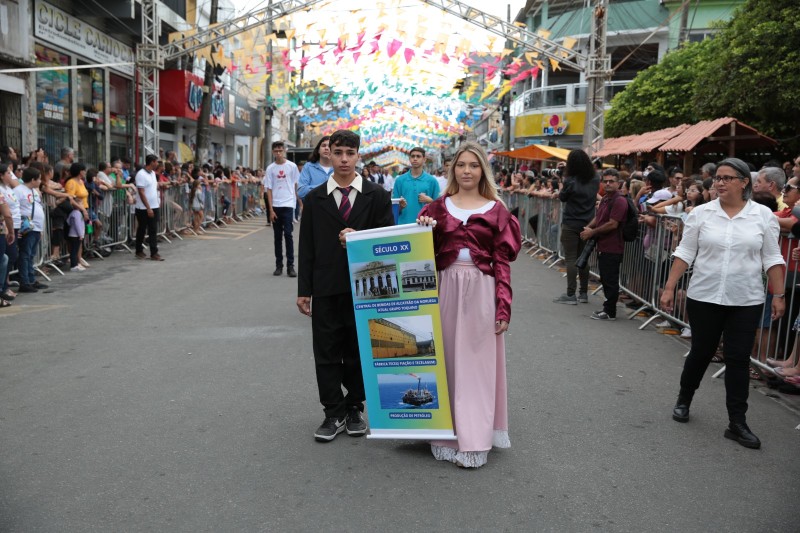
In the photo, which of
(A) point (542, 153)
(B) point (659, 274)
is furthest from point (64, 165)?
(A) point (542, 153)

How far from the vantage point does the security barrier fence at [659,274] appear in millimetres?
6324

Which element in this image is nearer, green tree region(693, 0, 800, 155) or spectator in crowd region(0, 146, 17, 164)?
spectator in crowd region(0, 146, 17, 164)

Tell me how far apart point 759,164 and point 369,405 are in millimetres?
22321

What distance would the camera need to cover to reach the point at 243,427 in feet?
15.8

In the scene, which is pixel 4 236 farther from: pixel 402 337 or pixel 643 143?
pixel 643 143

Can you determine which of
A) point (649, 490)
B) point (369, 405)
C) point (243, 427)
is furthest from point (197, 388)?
point (649, 490)

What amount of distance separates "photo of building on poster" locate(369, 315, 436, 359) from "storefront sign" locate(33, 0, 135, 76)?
16.1 m

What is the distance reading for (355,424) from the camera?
15.6 feet

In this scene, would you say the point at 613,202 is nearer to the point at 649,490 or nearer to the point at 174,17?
the point at 649,490

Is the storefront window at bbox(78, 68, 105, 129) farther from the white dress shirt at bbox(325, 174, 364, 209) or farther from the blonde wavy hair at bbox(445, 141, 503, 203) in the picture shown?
the blonde wavy hair at bbox(445, 141, 503, 203)

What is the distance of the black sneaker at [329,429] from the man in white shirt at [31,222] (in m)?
6.75

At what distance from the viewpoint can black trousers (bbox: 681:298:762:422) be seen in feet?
15.9

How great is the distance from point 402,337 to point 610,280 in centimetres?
534

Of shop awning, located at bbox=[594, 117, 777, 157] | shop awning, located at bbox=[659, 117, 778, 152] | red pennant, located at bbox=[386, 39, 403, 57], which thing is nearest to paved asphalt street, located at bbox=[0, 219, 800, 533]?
shop awning, located at bbox=[659, 117, 778, 152]
